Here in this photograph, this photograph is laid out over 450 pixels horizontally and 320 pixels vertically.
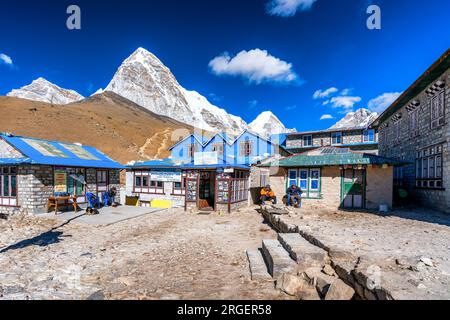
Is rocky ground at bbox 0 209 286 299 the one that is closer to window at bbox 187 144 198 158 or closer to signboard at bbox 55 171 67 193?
signboard at bbox 55 171 67 193

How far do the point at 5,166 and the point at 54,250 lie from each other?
31.9 feet

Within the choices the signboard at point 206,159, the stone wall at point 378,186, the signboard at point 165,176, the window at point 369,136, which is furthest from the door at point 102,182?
the window at point 369,136

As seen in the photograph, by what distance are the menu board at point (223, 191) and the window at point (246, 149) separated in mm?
10889

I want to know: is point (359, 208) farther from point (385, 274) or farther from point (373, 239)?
point (385, 274)

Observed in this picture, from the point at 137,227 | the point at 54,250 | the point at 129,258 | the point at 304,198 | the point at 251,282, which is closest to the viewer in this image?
the point at 251,282

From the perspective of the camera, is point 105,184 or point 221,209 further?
point 105,184

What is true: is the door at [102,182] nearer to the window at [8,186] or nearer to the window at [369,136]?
the window at [8,186]

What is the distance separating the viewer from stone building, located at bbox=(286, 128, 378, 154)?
33.8m

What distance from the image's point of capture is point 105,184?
60.7ft

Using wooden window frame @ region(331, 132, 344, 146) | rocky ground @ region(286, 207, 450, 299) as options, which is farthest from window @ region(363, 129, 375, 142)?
rocky ground @ region(286, 207, 450, 299)

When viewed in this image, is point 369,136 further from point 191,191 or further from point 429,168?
point 191,191

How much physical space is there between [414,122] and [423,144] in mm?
2181

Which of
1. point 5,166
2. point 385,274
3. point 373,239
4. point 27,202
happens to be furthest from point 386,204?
point 5,166

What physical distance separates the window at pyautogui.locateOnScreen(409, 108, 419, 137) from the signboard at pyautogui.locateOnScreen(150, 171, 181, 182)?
51.0 feet
